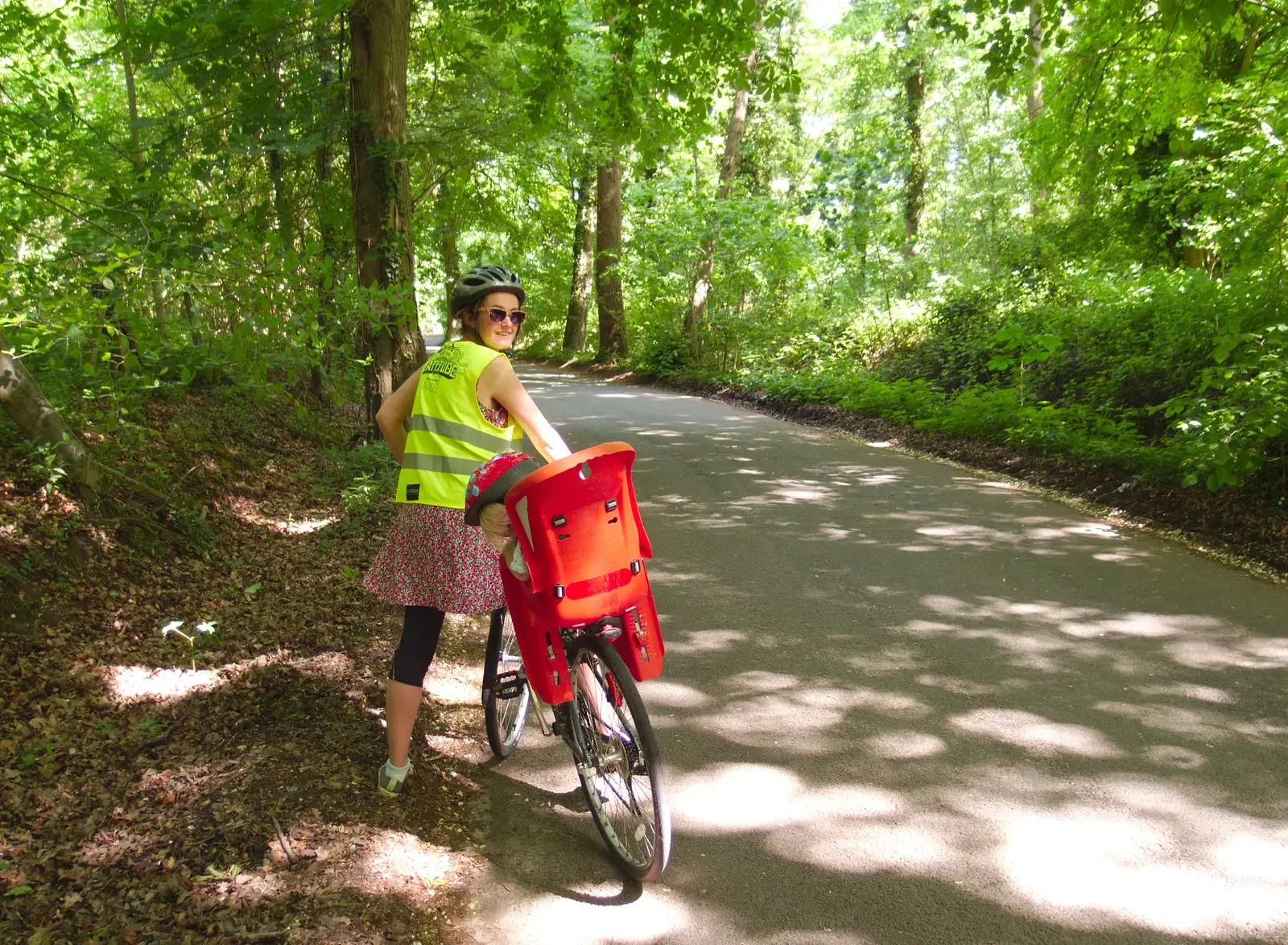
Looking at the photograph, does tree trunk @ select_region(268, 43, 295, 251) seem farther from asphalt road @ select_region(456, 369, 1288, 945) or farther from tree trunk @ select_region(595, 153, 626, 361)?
tree trunk @ select_region(595, 153, 626, 361)

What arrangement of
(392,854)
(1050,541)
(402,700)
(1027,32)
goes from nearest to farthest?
(392,854)
(402,700)
(1050,541)
(1027,32)

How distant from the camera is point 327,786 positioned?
3.73 meters

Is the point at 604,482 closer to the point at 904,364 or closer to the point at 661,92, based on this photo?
the point at 661,92

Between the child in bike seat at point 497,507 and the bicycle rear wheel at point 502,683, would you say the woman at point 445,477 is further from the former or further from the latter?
the bicycle rear wheel at point 502,683

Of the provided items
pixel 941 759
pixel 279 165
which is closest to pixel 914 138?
pixel 279 165

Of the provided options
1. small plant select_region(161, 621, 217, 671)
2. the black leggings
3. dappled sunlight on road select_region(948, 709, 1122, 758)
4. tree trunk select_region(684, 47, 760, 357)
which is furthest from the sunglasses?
tree trunk select_region(684, 47, 760, 357)

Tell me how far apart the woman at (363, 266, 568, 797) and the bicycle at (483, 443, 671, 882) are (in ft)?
0.89

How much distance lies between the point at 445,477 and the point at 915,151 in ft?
90.2

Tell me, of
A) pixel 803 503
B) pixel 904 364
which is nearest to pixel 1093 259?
pixel 904 364

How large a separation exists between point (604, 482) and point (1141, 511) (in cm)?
694

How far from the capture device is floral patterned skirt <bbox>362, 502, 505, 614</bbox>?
358 cm

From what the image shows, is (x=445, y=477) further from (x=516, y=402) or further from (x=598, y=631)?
(x=598, y=631)

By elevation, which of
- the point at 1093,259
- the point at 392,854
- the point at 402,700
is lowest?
the point at 392,854

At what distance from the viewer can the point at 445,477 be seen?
357 cm
